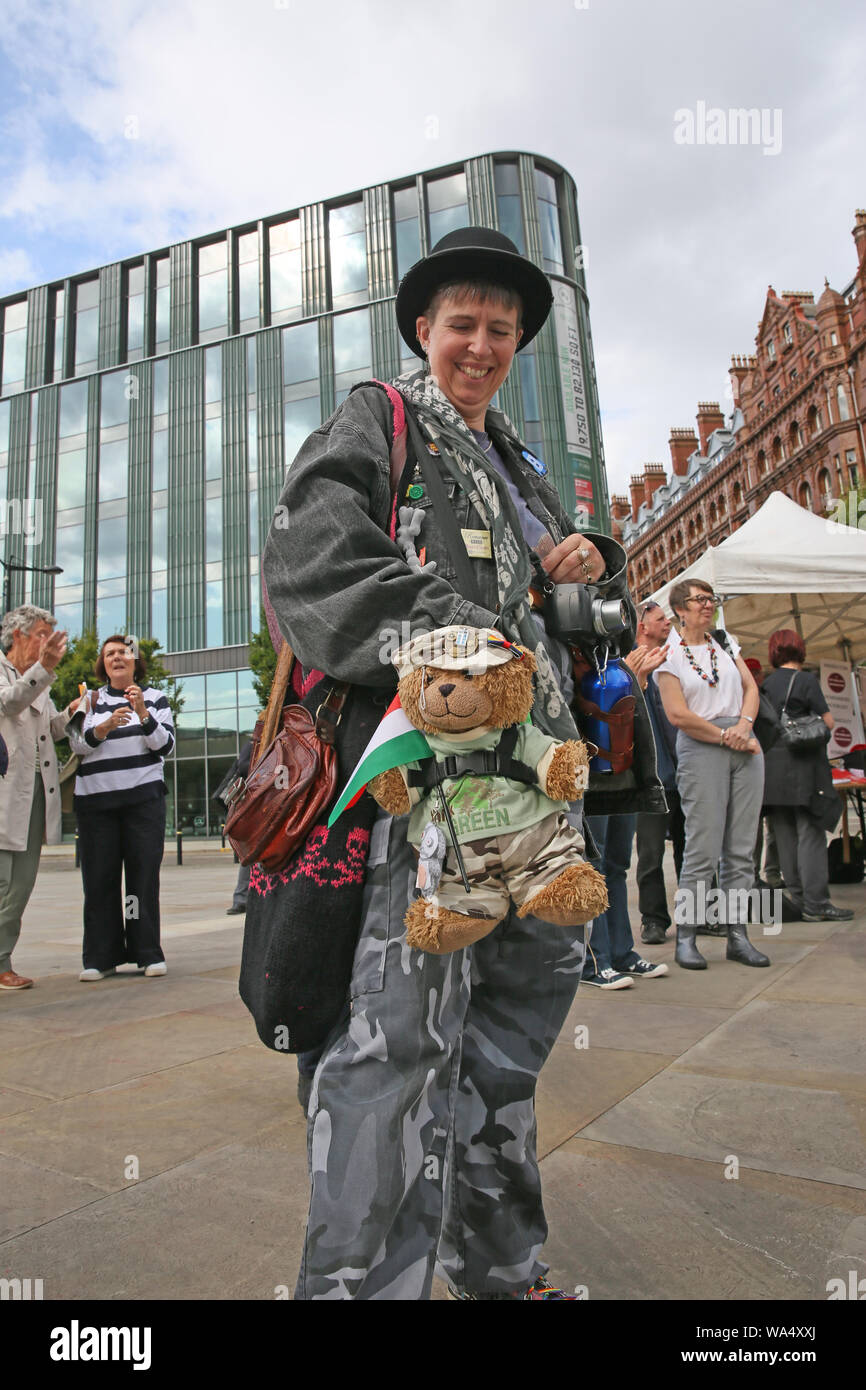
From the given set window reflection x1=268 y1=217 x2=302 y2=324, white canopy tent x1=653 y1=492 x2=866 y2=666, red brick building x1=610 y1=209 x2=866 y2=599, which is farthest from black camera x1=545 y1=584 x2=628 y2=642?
window reflection x1=268 y1=217 x2=302 y2=324

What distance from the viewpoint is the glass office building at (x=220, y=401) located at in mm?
32875

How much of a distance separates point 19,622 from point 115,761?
0.97 m

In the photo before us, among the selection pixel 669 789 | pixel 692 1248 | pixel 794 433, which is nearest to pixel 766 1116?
pixel 692 1248

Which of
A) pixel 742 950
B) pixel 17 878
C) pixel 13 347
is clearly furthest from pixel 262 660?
pixel 742 950

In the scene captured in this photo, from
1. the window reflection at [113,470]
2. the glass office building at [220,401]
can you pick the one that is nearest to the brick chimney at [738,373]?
the glass office building at [220,401]

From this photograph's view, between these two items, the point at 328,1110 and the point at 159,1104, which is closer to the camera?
the point at 328,1110

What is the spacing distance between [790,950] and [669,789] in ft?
4.61

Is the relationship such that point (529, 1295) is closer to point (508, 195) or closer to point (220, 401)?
point (220, 401)

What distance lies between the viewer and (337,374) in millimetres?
33438

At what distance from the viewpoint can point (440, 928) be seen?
1090mm

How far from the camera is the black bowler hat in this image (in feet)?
5.00

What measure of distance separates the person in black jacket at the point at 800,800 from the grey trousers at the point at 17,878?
476 cm

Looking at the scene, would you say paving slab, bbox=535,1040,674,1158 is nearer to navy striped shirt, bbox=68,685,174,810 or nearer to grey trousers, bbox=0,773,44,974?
navy striped shirt, bbox=68,685,174,810
